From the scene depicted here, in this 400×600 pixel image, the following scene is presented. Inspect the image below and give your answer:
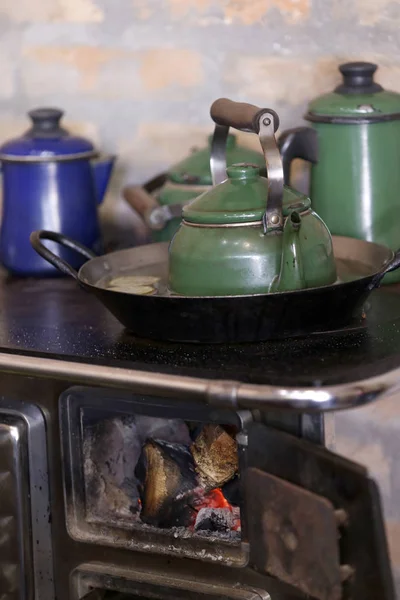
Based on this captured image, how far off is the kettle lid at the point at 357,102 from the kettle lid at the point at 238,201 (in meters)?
0.28

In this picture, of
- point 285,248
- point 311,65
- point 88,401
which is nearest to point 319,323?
point 285,248

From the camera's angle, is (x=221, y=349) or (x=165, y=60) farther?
(x=165, y=60)

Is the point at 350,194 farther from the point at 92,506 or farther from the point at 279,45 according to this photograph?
the point at 92,506

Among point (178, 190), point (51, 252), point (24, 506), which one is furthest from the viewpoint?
point (178, 190)

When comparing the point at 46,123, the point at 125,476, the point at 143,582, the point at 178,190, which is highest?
the point at 46,123

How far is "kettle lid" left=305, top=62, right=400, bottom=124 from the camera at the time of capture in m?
1.62

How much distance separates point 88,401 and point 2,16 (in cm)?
107

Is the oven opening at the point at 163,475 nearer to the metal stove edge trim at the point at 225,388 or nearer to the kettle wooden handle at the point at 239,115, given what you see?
the metal stove edge trim at the point at 225,388

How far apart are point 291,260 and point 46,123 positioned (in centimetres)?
73

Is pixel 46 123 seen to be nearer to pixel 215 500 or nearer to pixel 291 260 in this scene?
pixel 291 260

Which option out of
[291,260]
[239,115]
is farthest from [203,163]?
[291,260]

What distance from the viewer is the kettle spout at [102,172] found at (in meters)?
1.96

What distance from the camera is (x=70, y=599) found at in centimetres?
144

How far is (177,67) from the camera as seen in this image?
2.00 metres
